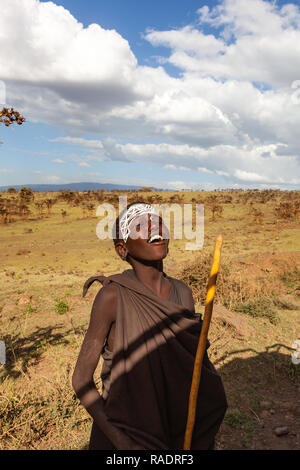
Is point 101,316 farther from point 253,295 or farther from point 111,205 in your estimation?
point 111,205

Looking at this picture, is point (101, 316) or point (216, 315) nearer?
point (101, 316)

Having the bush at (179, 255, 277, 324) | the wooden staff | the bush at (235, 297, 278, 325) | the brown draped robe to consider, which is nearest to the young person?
the brown draped robe

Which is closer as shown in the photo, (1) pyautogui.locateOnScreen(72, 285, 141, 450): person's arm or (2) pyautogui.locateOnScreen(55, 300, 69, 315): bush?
(1) pyautogui.locateOnScreen(72, 285, 141, 450): person's arm

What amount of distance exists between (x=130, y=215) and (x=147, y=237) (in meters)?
0.13

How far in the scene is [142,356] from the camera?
1234 mm

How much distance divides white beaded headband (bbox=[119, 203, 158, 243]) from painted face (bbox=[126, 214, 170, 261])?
0.05 feet

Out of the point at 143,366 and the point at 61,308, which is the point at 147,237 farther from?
the point at 61,308

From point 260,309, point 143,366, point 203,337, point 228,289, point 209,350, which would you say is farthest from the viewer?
point 228,289

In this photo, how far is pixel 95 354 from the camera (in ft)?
4.13

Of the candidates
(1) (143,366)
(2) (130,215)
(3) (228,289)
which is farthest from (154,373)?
(3) (228,289)

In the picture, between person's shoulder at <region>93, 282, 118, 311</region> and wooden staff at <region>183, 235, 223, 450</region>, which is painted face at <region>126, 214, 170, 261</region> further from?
wooden staff at <region>183, 235, 223, 450</region>

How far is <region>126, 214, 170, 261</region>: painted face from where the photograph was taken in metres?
1.34
